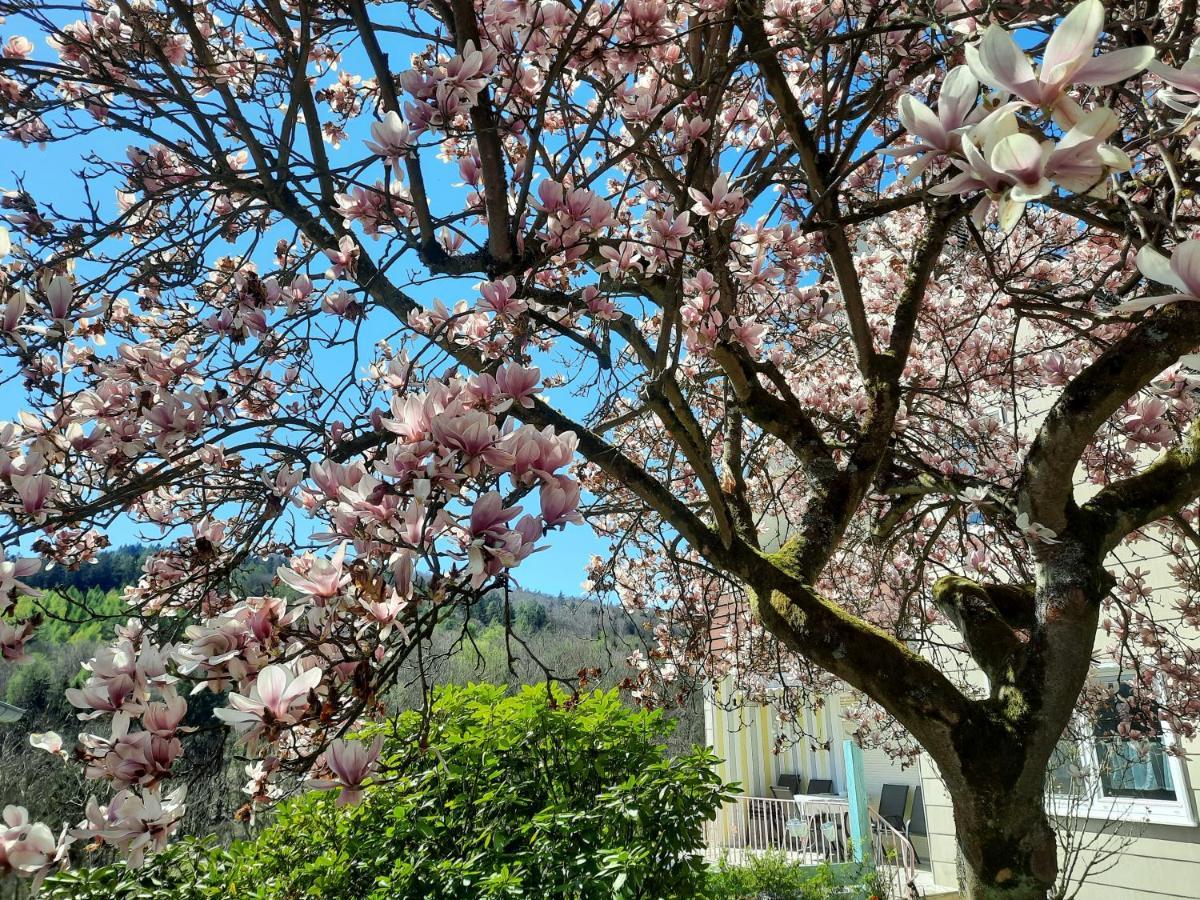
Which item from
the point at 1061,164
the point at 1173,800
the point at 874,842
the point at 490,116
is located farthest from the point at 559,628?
the point at 1061,164

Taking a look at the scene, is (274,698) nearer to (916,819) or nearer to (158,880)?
(158,880)

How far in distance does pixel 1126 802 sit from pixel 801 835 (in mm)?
4304

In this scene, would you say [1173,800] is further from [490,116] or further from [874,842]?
[490,116]

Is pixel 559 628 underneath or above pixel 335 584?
above

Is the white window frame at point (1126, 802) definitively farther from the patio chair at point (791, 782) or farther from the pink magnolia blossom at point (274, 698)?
the patio chair at point (791, 782)

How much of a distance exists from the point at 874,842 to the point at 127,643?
8.93 metres

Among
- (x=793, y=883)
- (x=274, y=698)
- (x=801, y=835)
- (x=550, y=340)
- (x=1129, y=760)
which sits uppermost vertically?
(x=550, y=340)

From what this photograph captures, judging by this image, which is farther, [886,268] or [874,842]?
[874,842]

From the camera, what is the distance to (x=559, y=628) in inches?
440

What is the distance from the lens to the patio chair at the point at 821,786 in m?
13.1

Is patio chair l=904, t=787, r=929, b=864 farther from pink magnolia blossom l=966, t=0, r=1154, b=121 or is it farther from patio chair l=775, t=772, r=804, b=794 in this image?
pink magnolia blossom l=966, t=0, r=1154, b=121

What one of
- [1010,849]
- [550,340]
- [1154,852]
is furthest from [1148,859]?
[550,340]

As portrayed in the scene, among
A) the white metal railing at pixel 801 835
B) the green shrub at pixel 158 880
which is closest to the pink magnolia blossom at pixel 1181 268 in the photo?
the green shrub at pixel 158 880

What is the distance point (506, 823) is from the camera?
3.15 metres
